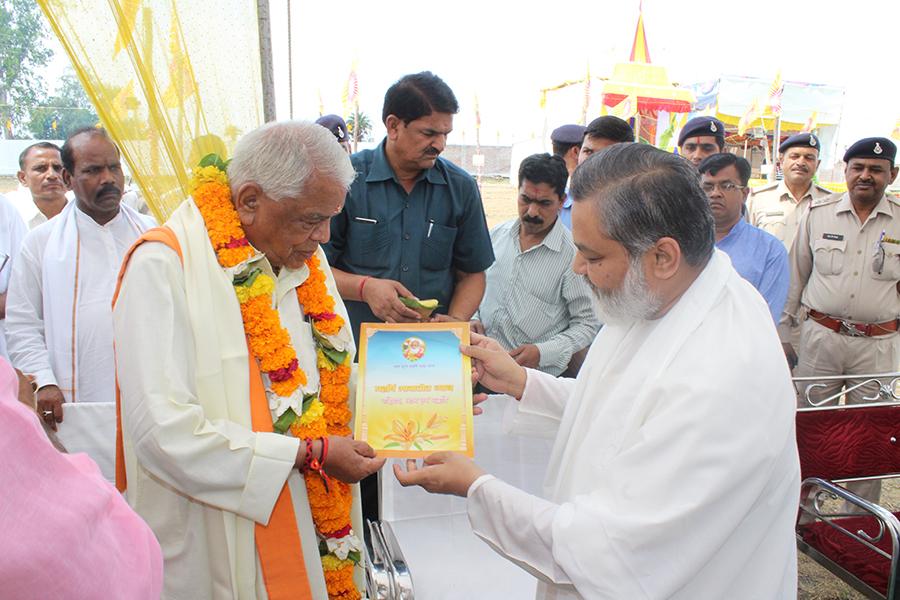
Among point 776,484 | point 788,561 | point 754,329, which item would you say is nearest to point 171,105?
point 754,329

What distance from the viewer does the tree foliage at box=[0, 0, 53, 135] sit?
334 cm

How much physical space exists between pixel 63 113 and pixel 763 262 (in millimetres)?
4764

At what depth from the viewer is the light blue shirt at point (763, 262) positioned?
4586 mm

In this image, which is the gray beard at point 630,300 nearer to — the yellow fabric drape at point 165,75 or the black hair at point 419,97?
the yellow fabric drape at point 165,75

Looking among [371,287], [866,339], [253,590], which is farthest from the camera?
[866,339]

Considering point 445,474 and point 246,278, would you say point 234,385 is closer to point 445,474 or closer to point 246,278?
point 246,278

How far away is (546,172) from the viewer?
418 cm

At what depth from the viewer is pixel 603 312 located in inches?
A: 81.7

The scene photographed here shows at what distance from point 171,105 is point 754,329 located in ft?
7.57

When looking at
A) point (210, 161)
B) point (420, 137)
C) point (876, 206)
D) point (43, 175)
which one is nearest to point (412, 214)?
point (420, 137)

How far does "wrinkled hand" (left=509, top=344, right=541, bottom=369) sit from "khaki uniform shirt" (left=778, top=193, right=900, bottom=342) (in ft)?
11.2

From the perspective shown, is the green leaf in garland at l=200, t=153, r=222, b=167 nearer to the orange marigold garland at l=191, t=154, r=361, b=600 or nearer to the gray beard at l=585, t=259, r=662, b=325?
the orange marigold garland at l=191, t=154, r=361, b=600

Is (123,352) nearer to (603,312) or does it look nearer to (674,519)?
(603,312)

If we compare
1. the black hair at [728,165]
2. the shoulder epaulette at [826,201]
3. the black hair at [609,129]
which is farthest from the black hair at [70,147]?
the shoulder epaulette at [826,201]
